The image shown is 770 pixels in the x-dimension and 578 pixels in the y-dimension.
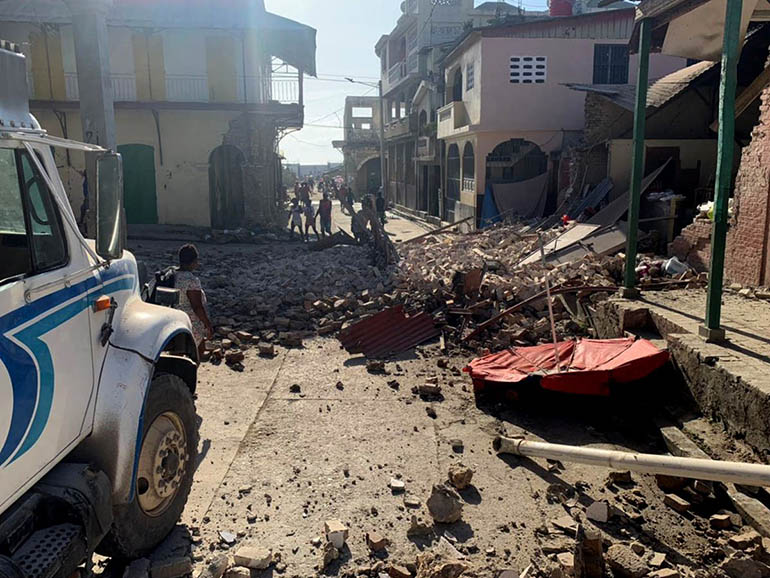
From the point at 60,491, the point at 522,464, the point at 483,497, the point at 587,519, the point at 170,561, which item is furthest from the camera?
the point at 522,464

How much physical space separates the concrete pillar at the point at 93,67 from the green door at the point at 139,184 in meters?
9.32

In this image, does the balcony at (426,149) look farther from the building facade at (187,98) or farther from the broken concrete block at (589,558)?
the broken concrete block at (589,558)

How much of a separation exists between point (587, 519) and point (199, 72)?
64.5 ft

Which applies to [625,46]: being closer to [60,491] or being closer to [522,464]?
[522,464]

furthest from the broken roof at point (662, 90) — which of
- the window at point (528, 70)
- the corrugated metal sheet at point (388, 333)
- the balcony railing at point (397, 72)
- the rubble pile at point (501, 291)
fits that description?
the balcony railing at point (397, 72)

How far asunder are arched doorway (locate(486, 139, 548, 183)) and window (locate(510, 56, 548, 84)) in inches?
79.9

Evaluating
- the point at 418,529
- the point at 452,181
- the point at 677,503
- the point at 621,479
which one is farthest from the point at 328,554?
the point at 452,181

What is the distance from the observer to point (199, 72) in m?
20.2

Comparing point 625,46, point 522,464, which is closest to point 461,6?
point 625,46

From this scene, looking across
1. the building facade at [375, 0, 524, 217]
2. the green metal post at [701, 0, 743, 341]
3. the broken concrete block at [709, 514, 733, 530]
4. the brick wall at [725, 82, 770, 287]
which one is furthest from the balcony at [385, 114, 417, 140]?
the broken concrete block at [709, 514, 733, 530]

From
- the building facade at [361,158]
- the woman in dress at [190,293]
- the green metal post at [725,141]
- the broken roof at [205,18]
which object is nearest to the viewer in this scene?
the green metal post at [725,141]

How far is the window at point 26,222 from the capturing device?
2.84 m

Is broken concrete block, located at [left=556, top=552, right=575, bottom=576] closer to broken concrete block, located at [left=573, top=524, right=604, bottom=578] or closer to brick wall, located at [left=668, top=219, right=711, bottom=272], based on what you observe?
broken concrete block, located at [left=573, top=524, right=604, bottom=578]

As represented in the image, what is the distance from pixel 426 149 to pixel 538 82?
425 inches
